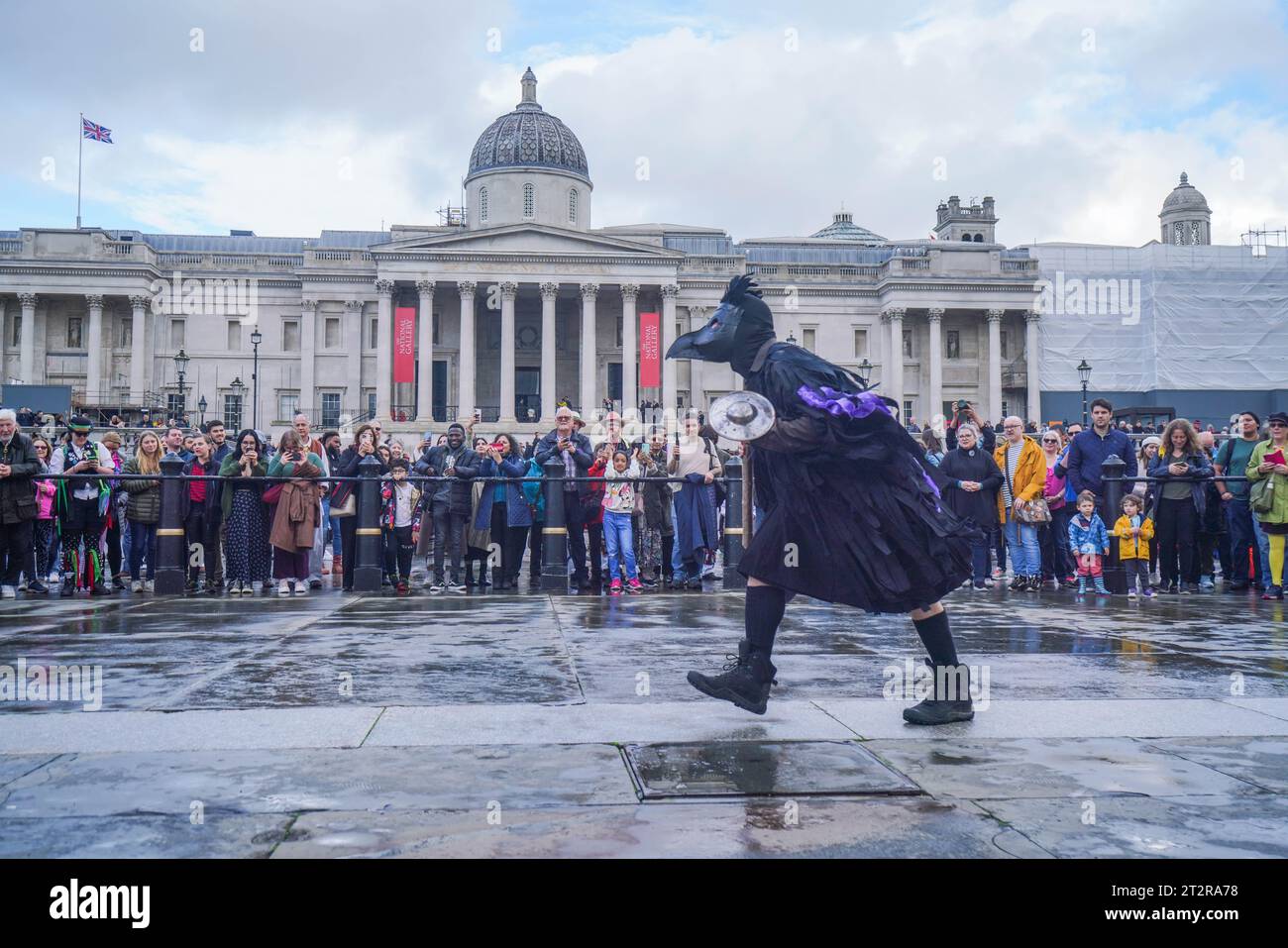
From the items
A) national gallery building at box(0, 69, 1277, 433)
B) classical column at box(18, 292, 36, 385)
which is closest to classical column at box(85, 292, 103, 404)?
national gallery building at box(0, 69, 1277, 433)

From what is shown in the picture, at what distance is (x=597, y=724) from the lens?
4.73 metres

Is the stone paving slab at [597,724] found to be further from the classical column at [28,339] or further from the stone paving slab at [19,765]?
the classical column at [28,339]

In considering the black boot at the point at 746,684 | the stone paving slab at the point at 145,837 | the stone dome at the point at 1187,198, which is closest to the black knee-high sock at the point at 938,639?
the black boot at the point at 746,684

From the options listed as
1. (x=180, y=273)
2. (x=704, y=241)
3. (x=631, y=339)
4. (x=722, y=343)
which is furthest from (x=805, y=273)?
(x=722, y=343)

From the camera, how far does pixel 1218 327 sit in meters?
57.2

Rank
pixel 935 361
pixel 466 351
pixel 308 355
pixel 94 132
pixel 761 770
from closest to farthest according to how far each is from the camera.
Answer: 1. pixel 761 770
2. pixel 94 132
3. pixel 466 351
4. pixel 308 355
5. pixel 935 361

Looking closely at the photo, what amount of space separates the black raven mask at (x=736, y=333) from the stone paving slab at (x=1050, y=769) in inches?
78.9

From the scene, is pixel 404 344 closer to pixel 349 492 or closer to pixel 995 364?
pixel 995 364

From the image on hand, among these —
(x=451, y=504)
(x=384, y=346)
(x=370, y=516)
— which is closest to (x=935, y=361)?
(x=384, y=346)

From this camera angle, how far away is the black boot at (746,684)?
15.8 ft

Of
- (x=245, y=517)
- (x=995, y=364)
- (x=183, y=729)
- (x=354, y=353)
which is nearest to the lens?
(x=183, y=729)

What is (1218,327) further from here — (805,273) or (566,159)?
(566,159)

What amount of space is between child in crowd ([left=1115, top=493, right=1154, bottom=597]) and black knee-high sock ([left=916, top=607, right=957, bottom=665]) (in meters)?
7.73

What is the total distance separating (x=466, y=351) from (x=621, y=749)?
5868 centimetres
